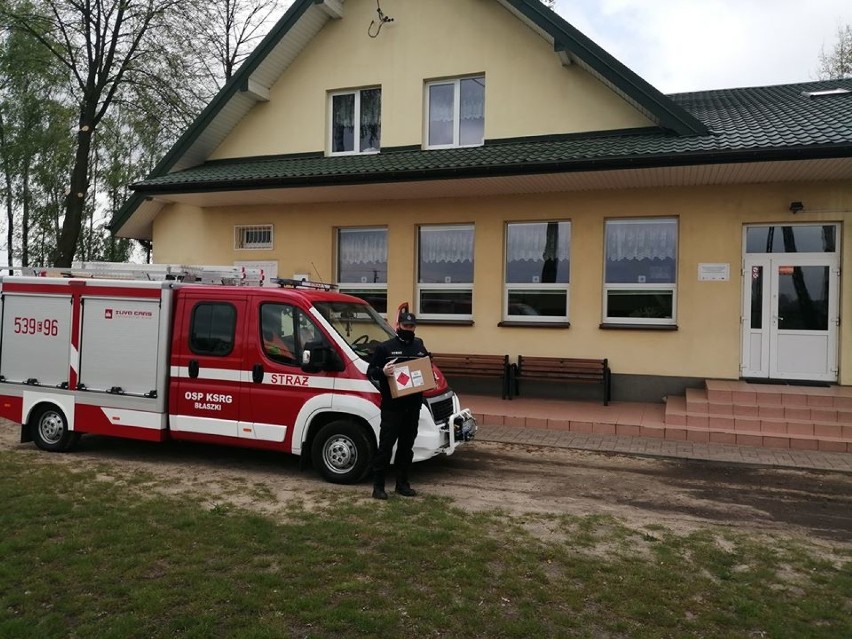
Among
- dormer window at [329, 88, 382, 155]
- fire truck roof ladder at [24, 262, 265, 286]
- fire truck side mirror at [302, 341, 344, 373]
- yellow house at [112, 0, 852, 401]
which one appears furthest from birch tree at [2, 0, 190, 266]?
fire truck side mirror at [302, 341, 344, 373]

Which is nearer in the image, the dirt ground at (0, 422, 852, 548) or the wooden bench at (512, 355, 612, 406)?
the dirt ground at (0, 422, 852, 548)

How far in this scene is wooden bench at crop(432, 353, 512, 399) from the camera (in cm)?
1239

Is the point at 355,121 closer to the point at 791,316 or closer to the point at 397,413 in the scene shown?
the point at 791,316

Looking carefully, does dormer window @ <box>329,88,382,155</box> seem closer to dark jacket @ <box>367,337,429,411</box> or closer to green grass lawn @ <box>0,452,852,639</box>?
dark jacket @ <box>367,337,429,411</box>

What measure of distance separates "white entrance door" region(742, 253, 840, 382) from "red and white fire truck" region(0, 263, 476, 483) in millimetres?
6270

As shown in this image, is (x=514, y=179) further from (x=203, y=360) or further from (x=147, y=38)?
(x=147, y=38)

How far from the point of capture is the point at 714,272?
11367mm

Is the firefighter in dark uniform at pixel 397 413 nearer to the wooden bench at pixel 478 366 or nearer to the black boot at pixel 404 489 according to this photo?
the black boot at pixel 404 489

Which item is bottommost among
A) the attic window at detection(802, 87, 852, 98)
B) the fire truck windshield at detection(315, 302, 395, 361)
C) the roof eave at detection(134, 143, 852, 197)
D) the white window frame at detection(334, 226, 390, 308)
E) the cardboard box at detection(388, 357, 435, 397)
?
the cardboard box at detection(388, 357, 435, 397)

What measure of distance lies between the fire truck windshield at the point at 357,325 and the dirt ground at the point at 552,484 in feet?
5.02

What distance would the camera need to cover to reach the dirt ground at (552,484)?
20.7ft

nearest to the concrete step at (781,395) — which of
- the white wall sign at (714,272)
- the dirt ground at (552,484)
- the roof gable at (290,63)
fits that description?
the white wall sign at (714,272)

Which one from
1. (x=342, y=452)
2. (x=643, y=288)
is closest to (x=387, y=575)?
(x=342, y=452)

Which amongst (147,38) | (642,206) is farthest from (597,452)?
(147,38)
